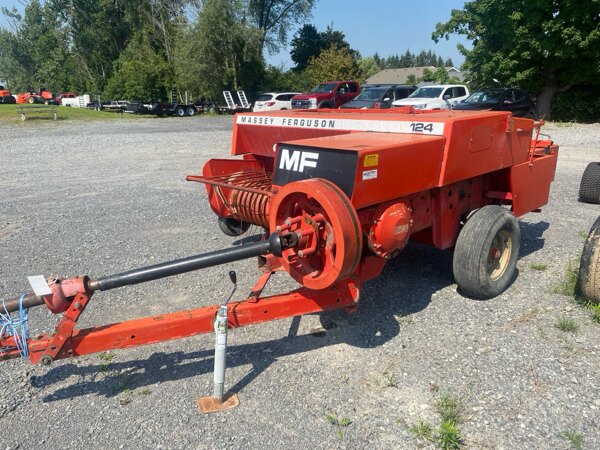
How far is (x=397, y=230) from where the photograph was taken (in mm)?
3047

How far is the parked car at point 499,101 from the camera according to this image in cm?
1700

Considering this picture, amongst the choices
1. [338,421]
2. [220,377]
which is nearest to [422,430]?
[338,421]

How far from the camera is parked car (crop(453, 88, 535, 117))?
17.0 m

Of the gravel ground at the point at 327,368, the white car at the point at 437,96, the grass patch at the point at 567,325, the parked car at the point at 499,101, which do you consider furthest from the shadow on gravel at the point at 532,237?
the white car at the point at 437,96

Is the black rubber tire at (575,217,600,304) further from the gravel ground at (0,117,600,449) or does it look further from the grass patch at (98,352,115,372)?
the grass patch at (98,352,115,372)

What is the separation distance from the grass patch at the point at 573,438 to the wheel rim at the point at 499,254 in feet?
5.35

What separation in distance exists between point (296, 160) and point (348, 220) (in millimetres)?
645

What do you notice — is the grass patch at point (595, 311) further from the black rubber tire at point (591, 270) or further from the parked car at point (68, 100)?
the parked car at point (68, 100)

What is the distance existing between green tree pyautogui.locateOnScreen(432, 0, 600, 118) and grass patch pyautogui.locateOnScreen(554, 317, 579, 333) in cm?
1997

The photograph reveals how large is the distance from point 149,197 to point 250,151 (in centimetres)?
331

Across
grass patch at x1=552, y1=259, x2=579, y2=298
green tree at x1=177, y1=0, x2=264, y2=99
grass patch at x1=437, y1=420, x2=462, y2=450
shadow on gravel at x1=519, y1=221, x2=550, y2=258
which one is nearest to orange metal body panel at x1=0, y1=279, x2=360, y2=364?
grass patch at x1=437, y1=420, x2=462, y2=450

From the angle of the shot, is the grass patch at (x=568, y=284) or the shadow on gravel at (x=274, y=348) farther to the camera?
the grass patch at (x=568, y=284)

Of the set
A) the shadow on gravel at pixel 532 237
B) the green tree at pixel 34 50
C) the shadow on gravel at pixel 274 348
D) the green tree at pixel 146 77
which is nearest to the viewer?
the shadow on gravel at pixel 274 348

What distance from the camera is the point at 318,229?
2828mm
